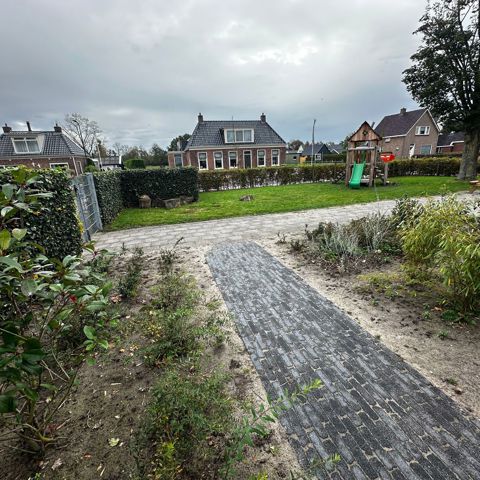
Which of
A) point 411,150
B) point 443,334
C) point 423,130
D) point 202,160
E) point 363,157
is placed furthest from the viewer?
point 411,150

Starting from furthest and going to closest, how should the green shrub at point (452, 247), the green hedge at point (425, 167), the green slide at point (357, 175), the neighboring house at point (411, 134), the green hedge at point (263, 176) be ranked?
the neighboring house at point (411, 134), the green hedge at point (425, 167), the green hedge at point (263, 176), the green slide at point (357, 175), the green shrub at point (452, 247)

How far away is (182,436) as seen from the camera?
6.01 feet

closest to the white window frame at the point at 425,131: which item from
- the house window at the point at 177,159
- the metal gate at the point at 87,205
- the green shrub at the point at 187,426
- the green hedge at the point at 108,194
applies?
the house window at the point at 177,159

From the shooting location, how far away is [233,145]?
86.8 feet

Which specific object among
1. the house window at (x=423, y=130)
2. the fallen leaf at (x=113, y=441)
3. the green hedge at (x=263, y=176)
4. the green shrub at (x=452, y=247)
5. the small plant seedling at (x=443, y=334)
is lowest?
the fallen leaf at (x=113, y=441)

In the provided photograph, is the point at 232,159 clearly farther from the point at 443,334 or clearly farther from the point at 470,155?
the point at 443,334

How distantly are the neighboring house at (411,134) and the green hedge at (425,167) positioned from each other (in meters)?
15.6

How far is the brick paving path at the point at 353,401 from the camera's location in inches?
68.6

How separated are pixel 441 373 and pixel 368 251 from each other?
10.0 ft

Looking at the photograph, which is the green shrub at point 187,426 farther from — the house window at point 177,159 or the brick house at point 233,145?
the house window at point 177,159

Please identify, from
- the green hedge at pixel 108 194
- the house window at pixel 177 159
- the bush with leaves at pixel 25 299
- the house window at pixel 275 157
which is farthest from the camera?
the house window at pixel 177 159

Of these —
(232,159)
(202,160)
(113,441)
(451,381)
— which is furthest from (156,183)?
(232,159)

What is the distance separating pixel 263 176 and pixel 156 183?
839cm

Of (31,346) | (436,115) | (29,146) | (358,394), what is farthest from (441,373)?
(29,146)
